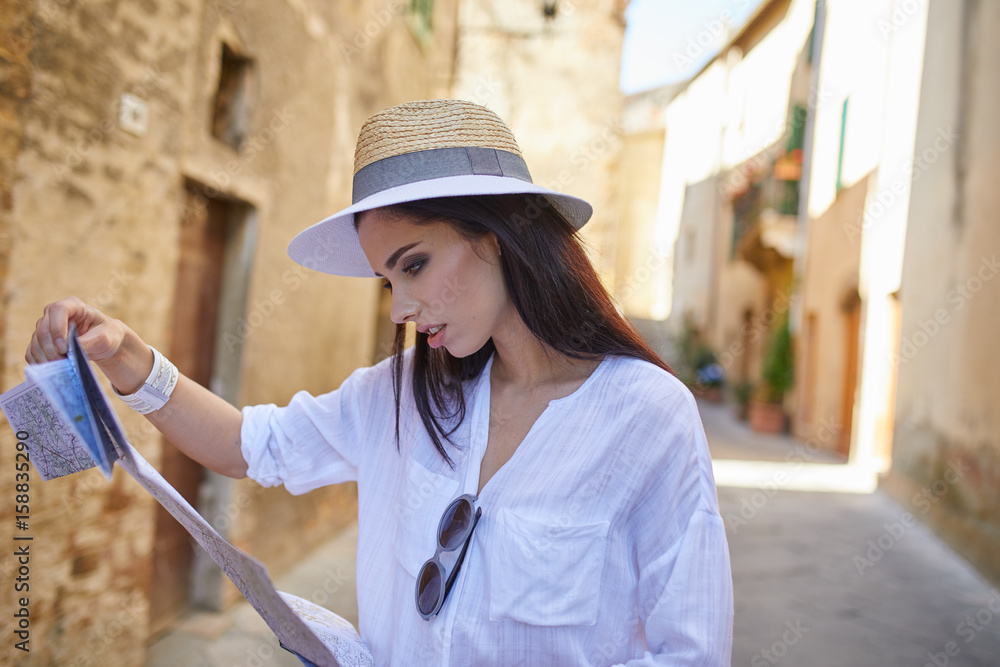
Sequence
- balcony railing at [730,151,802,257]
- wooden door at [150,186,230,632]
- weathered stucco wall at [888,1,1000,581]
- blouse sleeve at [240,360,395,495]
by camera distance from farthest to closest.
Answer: balcony railing at [730,151,802,257] < weathered stucco wall at [888,1,1000,581] < wooden door at [150,186,230,632] < blouse sleeve at [240,360,395,495]

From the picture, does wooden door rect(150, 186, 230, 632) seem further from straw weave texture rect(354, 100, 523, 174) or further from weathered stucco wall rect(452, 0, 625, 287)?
weathered stucco wall rect(452, 0, 625, 287)

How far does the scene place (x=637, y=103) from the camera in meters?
29.0

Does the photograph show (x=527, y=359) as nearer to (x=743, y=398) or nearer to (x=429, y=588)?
(x=429, y=588)

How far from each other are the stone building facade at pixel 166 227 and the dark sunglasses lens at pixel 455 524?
1731 mm

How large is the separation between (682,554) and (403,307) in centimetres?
65

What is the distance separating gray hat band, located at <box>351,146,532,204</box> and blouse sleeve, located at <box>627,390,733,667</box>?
1.78 ft

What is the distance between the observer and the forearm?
1.40 metres

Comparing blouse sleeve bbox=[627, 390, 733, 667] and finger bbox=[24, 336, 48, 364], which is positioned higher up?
finger bbox=[24, 336, 48, 364]

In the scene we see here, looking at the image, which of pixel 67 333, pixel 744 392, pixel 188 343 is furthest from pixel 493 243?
pixel 744 392

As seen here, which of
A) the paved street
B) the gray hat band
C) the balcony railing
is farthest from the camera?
the balcony railing

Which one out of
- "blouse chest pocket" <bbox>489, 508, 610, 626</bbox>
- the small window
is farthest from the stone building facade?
"blouse chest pocket" <bbox>489, 508, 610, 626</bbox>

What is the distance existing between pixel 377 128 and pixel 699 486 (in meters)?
0.86

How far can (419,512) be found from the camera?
139 cm

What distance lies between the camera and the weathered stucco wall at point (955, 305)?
5312mm
